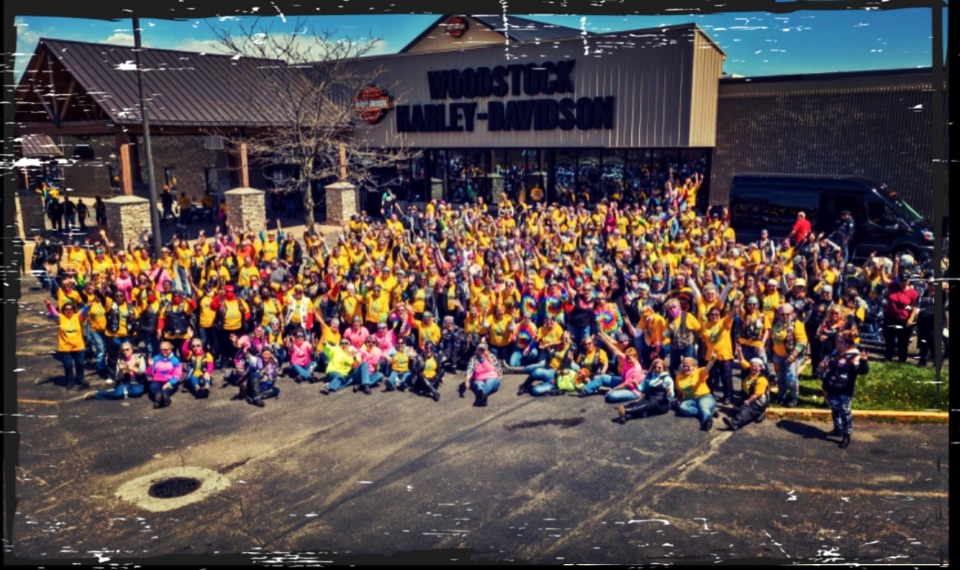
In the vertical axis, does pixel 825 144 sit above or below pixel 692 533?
above

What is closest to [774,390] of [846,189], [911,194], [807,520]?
[807,520]

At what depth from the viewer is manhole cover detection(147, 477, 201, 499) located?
24.5 feet

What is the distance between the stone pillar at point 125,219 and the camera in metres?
21.6

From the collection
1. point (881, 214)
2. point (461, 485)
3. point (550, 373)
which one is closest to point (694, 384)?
point (550, 373)

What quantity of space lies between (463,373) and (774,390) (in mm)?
5006

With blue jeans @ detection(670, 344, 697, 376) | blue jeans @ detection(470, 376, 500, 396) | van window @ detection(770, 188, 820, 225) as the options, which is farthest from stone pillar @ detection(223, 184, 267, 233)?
blue jeans @ detection(670, 344, 697, 376)

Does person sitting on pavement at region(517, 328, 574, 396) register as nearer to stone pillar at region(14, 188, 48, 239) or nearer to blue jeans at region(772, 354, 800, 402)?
blue jeans at region(772, 354, 800, 402)

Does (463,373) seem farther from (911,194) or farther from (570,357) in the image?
(911,194)

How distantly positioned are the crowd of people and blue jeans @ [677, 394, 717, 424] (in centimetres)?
2

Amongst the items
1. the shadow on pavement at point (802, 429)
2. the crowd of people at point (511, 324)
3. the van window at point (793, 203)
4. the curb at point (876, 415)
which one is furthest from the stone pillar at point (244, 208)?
the shadow on pavement at point (802, 429)

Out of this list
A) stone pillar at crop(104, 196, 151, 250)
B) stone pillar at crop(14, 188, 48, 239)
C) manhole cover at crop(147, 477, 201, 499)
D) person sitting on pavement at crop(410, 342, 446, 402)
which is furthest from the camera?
stone pillar at crop(14, 188, 48, 239)

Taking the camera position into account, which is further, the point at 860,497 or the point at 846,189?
the point at 846,189

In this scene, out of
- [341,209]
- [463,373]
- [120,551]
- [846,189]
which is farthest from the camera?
[341,209]

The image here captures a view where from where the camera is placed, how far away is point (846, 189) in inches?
706
